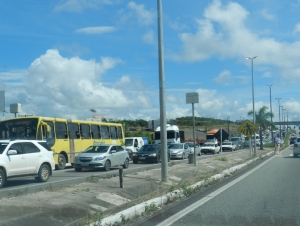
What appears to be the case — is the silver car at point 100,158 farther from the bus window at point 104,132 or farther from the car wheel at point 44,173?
the bus window at point 104,132

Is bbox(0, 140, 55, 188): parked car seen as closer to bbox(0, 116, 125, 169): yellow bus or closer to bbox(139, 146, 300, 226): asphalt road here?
bbox(139, 146, 300, 226): asphalt road

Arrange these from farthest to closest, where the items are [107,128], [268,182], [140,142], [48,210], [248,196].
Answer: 1. [140,142]
2. [107,128]
3. [268,182]
4. [248,196]
5. [48,210]

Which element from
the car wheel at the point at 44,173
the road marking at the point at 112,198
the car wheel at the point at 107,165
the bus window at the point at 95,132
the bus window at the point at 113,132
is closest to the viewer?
the road marking at the point at 112,198

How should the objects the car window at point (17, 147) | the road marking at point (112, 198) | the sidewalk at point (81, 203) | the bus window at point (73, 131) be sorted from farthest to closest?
the bus window at point (73, 131) → the car window at point (17, 147) → the road marking at point (112, 198) → the sidewalk at point (81, 203)

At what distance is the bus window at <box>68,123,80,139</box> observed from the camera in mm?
30625

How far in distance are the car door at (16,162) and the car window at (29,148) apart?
25cm

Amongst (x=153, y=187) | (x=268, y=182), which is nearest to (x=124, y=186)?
(x=153, y=187)

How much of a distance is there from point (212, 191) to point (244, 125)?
21.1 meters

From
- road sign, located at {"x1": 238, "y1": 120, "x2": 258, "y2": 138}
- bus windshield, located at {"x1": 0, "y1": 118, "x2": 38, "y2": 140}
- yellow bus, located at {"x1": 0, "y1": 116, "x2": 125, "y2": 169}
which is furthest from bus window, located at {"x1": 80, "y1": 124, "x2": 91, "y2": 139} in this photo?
road sign, located at {"x1": 238, "y1": 120, "x2": 258, "y2": 138}

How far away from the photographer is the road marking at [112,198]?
39.5 feet

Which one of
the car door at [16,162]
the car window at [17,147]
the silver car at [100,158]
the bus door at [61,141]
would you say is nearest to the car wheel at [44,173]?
the car door at [16,162]

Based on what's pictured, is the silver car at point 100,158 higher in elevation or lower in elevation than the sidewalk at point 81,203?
higher

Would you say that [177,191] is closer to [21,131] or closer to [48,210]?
[48,210]

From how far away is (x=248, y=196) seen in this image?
14.2m
